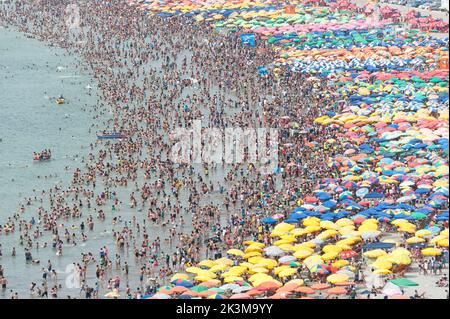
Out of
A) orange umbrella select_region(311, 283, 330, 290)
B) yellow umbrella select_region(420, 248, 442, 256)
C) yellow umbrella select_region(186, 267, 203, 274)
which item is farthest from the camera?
yellow umbrella select_region(186, 267, 203, 274)

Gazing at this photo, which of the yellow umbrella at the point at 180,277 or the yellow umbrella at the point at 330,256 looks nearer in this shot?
the yellow umbrella at the point at 180,277

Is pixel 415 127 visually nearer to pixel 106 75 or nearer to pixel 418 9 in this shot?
pixel 106 75

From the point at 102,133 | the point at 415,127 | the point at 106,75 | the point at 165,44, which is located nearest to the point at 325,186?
the point at 415,127

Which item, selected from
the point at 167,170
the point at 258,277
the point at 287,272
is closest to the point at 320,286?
the point at 287,272

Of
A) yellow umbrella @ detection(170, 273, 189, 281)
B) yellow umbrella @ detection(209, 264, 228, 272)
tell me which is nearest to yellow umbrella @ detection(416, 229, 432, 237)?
yellow umbrella @ detection(209, 264, 228, 272)

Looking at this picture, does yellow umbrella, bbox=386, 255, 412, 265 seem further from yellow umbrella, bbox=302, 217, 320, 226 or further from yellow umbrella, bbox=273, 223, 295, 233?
yellow umbrella, bbox=273, 223, 295, 233

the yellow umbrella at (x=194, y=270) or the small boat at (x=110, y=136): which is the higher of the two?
the yellow umbrella at (x=194, y=270)

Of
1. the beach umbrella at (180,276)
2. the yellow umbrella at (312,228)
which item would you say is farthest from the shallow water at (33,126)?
the yellow umbrella at (312,228)

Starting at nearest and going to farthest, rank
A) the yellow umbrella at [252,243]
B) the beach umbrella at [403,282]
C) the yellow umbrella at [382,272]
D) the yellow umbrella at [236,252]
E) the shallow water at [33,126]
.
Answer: the beach umbrella at [403,282], the yellow umbrella at [382,272], the yellow umbrella at [236,252], the yellow umbrella at [252,243], the shallow water at [33,126]

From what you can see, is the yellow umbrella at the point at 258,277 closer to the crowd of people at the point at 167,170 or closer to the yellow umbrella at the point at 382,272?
the yellow umbrella at the point at 382,272

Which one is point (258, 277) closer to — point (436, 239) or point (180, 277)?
point (180, 277)
